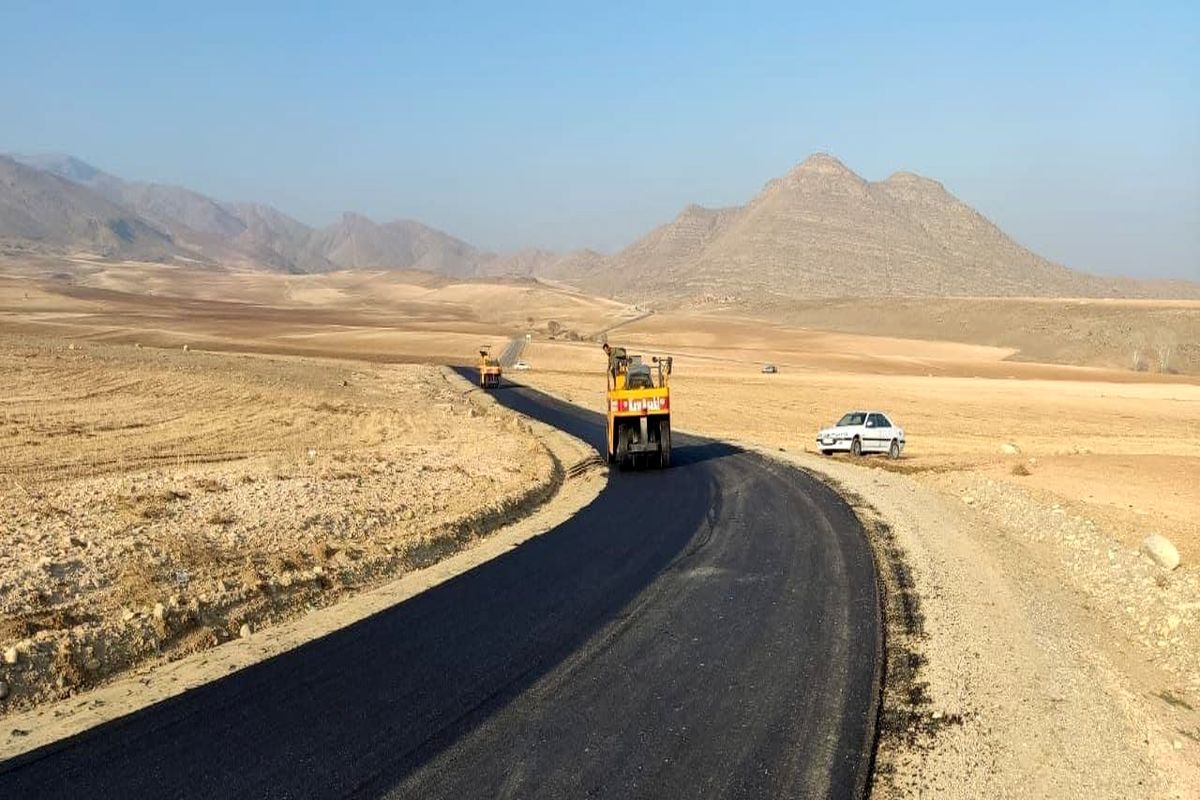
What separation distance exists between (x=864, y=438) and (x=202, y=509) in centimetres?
2360

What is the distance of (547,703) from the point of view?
912 centimetres

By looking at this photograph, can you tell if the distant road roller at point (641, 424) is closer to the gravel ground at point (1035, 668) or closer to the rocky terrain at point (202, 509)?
the rocky terrain at point (202, 509)

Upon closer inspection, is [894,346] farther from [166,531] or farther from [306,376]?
[166,531]

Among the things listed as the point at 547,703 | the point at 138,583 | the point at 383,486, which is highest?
the point at 547,703

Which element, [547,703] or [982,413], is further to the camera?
[982,413]

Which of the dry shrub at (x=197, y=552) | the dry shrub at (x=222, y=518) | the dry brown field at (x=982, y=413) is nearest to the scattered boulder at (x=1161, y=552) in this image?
the dry brown field at (x=982, y=413)

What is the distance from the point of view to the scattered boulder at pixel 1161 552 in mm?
16453

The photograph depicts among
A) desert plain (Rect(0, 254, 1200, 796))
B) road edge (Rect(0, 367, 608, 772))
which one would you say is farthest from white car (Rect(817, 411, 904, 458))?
road edge (Rect(0, 367, 608, 772))

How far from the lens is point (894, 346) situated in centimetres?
13325

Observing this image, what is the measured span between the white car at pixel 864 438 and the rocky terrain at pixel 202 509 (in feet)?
35.5

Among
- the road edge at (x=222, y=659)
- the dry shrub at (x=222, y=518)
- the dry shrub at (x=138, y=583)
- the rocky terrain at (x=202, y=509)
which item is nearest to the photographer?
the road edge at (x=222, y=659)

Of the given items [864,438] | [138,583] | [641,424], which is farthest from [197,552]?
[864,438]

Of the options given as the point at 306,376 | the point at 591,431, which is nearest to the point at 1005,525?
the point at 591,431

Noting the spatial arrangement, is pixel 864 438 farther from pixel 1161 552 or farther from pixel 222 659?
pixel 222 659
